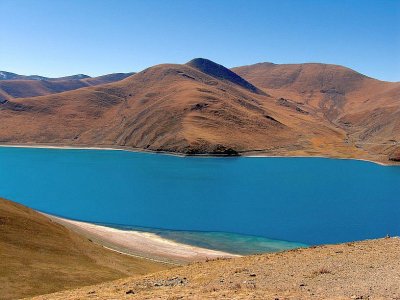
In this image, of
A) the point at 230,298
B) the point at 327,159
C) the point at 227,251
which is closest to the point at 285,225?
the point at 227,251

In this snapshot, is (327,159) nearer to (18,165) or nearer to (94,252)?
(18,165)

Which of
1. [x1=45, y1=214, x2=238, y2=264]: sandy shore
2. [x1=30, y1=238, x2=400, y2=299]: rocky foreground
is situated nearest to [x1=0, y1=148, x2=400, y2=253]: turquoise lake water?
[x1=45, y1=214, x2=238, y2=264]: sandy shore

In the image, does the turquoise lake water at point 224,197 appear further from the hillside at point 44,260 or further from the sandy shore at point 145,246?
the hillside at point 44,260

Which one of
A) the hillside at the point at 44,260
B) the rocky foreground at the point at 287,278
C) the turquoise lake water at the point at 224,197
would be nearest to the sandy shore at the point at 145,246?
the turquoise lake water at the point at 224,197

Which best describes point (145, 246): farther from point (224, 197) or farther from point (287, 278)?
point (287, 278)

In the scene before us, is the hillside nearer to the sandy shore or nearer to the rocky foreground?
the rocky foreground
